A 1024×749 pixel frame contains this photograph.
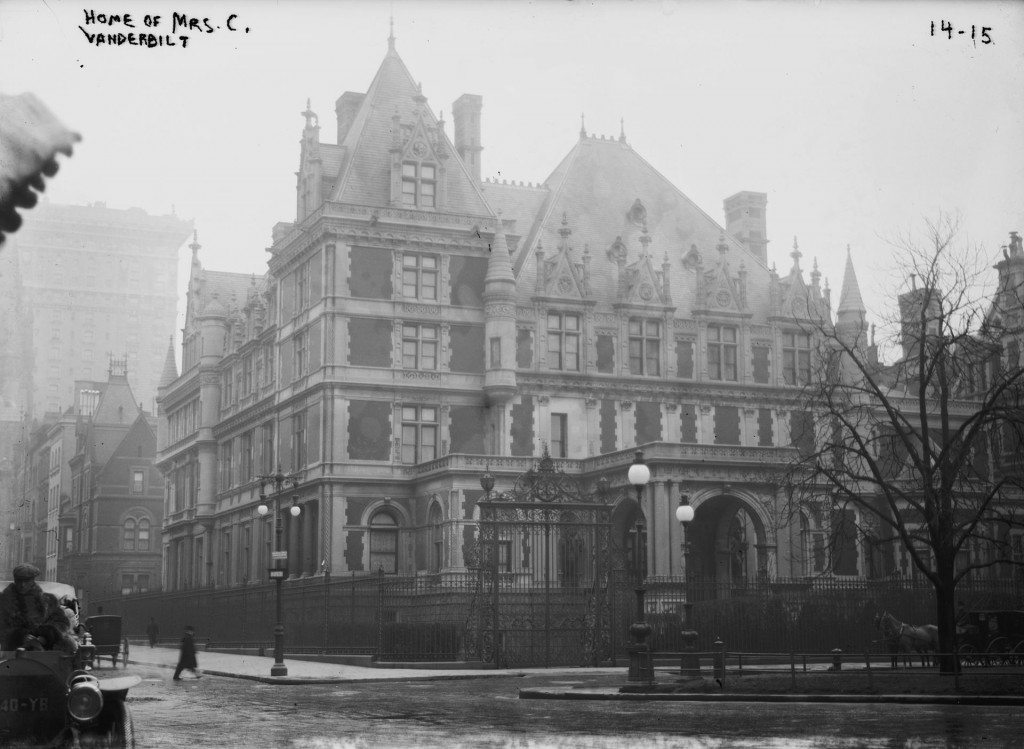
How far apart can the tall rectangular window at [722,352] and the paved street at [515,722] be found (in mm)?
37274

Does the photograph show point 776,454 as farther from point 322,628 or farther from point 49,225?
point 49,225

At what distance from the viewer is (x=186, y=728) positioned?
17.9 metres

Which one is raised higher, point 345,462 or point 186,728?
point 345,462

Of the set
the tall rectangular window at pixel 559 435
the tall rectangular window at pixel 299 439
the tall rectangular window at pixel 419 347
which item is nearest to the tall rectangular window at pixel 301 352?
the tall rectangular window at pixel 299 439

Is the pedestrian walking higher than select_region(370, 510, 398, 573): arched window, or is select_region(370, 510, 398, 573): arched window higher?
select_region(370, 510, 398, 573): arched window

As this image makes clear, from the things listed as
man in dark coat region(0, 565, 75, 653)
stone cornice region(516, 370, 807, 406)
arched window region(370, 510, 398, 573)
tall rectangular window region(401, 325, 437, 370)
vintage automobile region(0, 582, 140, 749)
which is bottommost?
vintage automobile region(0, 582, 140, 749)

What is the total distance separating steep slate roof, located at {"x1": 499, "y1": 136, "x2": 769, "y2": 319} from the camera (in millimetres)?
61625

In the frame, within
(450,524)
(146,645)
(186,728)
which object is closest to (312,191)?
(450,524)

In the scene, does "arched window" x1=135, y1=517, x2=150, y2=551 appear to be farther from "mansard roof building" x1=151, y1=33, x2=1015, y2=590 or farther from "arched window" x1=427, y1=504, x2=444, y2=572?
"arched window" x1=427, y1=504, x2=444, y2=572

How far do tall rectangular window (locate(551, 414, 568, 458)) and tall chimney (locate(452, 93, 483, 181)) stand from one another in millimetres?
11951

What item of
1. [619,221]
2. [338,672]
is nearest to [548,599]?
[338,672]

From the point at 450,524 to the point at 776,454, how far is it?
12.1 meters

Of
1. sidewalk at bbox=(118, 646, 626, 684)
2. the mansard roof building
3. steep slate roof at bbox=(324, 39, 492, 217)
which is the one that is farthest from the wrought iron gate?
steep slate roof at bbox=(324, 39, 492, 217)

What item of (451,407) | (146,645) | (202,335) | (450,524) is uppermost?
(202,335)
